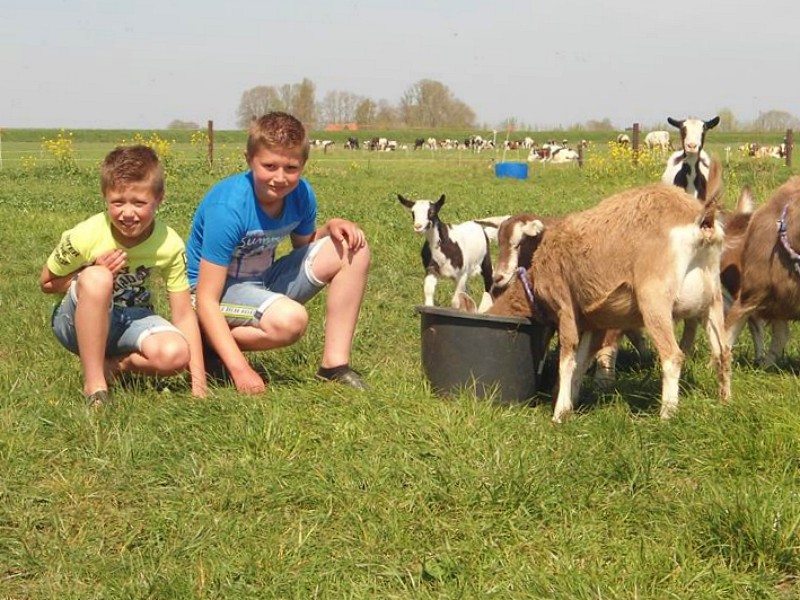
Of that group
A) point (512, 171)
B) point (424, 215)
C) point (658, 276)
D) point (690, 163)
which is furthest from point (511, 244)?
point (512, 171)

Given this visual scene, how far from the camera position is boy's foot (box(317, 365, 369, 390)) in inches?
193

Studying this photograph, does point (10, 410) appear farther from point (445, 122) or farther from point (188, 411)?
point (445, 122)

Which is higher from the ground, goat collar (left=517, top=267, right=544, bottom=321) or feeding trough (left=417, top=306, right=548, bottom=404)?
goat collar (left=517, top=267, right=544, bottom=321)

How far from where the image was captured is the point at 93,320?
454 centimetres

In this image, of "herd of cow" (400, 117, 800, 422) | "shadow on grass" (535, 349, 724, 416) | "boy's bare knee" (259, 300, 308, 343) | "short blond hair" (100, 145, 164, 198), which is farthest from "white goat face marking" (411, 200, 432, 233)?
"short blond hair" (100, 145, 164, 198)

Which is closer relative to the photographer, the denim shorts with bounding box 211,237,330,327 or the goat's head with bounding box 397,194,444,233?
the denim shorts with bounding box 211,237,330,327

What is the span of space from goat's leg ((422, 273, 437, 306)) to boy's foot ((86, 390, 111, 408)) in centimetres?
387

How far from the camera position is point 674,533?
3.25 metres

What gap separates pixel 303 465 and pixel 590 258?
1.82 m

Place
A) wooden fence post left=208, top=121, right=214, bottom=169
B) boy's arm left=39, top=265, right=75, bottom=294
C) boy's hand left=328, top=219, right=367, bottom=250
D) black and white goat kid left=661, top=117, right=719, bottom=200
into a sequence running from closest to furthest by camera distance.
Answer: boy's arm left=39, top=265, right=75, bottom=294
boy's hand left=328, top=219, right=367, bottom=250
black and white goat kid left=661, top=117, right=719, bottom=200
wooden fence post left=208, top=121, right=214, bottom=169

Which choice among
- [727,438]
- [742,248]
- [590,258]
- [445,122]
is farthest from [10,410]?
[445,122]

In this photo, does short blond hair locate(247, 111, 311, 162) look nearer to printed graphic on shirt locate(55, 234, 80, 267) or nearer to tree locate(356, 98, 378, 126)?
printed graphic on shirt locate(55, 234, 80, 267)

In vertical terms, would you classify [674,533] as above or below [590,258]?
below

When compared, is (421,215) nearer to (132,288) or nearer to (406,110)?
(132,288)
